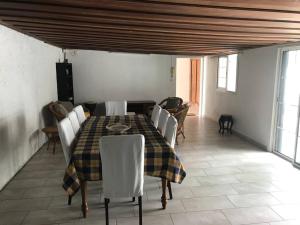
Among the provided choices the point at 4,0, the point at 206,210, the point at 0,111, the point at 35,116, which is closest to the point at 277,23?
the point at 206,210

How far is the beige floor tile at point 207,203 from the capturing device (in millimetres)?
2660

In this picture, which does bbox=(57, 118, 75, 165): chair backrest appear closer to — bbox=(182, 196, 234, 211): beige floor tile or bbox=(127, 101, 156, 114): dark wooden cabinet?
bbox=(182, 196, 234, 211): beige floor tile

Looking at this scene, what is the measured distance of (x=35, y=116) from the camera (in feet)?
14.3

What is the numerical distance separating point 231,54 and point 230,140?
7.50 ft

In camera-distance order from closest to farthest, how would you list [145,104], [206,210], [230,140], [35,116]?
[206,210], [35,116], [230,140], [145,104]

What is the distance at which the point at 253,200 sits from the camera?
281 cm

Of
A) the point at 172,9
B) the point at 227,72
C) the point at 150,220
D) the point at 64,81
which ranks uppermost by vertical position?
the point at 172,9

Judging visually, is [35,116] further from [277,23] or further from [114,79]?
[277,23]


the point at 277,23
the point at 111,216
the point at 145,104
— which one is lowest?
the point at 111,216

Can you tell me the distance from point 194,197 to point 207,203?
0.18 metres

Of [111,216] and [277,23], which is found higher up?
[277,23]

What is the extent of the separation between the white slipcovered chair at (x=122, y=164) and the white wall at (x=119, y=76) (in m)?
5.25

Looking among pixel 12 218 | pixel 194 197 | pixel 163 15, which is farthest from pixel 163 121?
pixel 12 218

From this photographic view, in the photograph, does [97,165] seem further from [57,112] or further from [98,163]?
[57,112]
